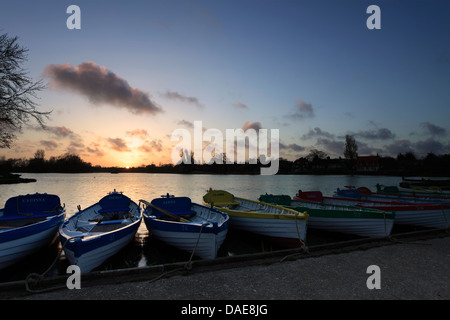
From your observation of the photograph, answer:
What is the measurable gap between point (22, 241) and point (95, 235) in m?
2.49

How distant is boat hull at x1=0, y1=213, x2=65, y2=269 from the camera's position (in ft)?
22.8

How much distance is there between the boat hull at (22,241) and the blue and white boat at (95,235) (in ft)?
2.55

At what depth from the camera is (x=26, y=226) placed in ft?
25.1

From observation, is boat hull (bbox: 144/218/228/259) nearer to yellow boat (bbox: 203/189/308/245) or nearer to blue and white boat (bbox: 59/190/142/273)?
blue and white boat (bbox: 59/190/142/273)

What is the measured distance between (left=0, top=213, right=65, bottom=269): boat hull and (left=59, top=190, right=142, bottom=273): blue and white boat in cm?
78

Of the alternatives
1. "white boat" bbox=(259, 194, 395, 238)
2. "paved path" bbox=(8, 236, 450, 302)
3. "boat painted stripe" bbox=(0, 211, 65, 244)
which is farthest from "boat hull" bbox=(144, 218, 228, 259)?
"white boat" bbox=(259, 194, 395, 238)

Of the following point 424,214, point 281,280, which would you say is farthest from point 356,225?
point 281,280

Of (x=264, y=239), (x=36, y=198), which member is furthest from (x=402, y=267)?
(x=36, y=198)

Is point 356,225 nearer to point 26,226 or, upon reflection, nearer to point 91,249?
point 91,249

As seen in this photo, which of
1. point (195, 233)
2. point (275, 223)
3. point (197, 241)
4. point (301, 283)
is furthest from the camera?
point (275, 223)

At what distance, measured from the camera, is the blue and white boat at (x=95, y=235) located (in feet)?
21.1

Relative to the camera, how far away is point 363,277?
5.77m

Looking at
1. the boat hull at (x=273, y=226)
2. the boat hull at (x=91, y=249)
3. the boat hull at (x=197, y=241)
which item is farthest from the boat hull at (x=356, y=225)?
the boat hull at (x=91, y=249)

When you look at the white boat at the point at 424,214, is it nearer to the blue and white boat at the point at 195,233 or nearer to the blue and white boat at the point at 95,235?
the blue and white boat at the point at 195,233
